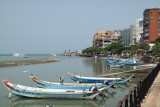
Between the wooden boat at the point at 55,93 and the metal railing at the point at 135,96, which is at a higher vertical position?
the metal railing at the point at 135,96

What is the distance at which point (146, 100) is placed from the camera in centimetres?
1159

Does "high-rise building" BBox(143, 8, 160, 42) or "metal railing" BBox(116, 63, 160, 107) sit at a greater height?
"high-rise building" BBox(143, 8, 160, 42)

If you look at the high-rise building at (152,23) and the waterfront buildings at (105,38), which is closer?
the high-rise building at (152,23)

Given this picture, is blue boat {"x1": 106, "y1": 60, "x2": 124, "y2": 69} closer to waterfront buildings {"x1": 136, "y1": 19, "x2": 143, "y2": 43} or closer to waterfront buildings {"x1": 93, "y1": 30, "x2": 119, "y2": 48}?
waterfront buildings {"x1": 136, "y1": 19, "x2": 143, "y2": 43}

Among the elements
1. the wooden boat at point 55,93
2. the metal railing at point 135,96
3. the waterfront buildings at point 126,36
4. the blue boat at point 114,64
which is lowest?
the wooden boat at point 55,93

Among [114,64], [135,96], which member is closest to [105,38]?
[114,64]

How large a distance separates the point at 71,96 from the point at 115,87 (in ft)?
26.5

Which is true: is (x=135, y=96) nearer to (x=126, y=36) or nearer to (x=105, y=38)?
(x=126, y=36)

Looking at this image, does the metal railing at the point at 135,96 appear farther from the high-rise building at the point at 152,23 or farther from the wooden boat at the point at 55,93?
the high-rise building at the point at 152,23

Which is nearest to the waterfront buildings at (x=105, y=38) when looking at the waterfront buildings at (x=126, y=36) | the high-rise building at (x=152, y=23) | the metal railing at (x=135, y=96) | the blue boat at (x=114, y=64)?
the waterfront buildings at (x=126, y=36)

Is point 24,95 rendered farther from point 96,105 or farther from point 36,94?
point 96,105

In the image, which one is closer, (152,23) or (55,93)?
(55,93)

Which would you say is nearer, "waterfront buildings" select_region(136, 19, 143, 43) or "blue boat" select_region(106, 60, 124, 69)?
"blue boat" select_region(106, 60, 124, 69)

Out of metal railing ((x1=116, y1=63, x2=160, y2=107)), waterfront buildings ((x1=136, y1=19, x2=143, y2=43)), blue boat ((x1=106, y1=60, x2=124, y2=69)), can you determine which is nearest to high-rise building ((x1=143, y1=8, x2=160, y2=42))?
waterfront buildings ((x1=136, y1=19, x2=143, y2=43))
